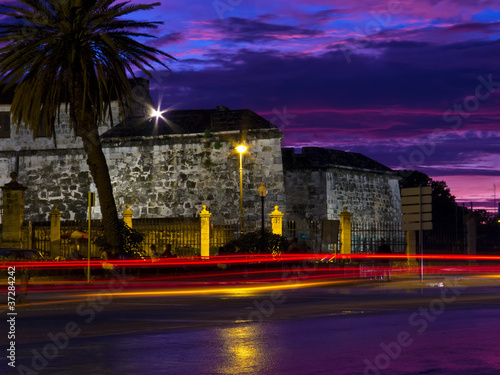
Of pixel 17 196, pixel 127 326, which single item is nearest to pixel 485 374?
pixel 127 326

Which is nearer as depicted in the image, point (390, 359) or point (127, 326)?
point (390, 359)

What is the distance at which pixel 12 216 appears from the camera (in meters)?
33.6

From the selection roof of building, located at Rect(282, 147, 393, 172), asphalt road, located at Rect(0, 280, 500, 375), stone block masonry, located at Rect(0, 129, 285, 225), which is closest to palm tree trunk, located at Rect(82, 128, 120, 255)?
asphalt road, located at Rect(0, 280, 500, 375)

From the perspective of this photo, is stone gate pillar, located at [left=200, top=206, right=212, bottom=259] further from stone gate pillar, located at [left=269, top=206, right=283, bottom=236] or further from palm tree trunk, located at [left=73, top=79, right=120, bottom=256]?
palm tree trunk, located at [left=73, top=79, right=120, bottom=256]

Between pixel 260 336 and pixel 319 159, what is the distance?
40.0 meters

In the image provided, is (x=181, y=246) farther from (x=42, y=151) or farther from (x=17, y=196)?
(x=42, y=151)

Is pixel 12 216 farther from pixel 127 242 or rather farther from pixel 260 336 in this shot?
pixel 260 336

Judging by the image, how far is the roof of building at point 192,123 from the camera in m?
45.9

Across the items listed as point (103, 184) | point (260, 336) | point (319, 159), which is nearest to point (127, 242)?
point (103, 184)

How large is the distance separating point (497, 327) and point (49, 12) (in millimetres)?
20946

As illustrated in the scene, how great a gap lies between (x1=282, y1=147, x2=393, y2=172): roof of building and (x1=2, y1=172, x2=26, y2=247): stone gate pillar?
21.1 meters

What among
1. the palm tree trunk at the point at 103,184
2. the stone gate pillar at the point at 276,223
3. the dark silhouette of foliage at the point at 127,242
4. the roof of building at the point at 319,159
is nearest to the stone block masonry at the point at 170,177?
the roof of building at the point at 319,159

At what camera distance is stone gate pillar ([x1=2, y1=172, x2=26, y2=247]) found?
110ft

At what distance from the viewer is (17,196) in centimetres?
3356
